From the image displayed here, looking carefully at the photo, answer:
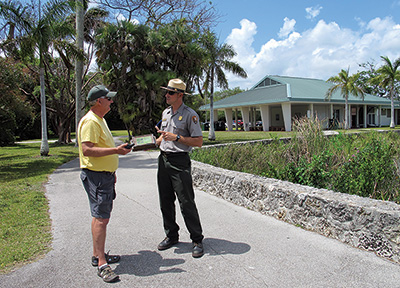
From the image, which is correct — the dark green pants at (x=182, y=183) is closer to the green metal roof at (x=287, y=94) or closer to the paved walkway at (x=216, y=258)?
the paved walkway at (x=216, y=258)

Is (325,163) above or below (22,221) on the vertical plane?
above

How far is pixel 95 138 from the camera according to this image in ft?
10.4

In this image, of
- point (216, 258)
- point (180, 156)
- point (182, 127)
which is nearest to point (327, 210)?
point (216, 258)

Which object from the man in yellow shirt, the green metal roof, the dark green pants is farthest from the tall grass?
the green metal roof

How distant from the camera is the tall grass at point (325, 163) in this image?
5.06 metres

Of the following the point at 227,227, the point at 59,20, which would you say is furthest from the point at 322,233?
the point at 59,20

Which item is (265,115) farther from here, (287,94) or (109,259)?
A: (109,259)

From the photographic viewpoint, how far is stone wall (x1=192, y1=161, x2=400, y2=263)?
11.6 ft

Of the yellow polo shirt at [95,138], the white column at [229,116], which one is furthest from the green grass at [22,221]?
the white column at [229,116]

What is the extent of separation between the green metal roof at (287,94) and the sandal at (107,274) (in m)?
28.2

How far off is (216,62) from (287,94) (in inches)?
479

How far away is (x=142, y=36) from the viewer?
18078mm

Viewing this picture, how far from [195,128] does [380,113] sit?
4343 cm

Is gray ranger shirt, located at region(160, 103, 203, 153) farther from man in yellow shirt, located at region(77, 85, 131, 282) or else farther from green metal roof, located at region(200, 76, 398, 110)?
green metal roof, located at region(200, 76, 398, 110)
